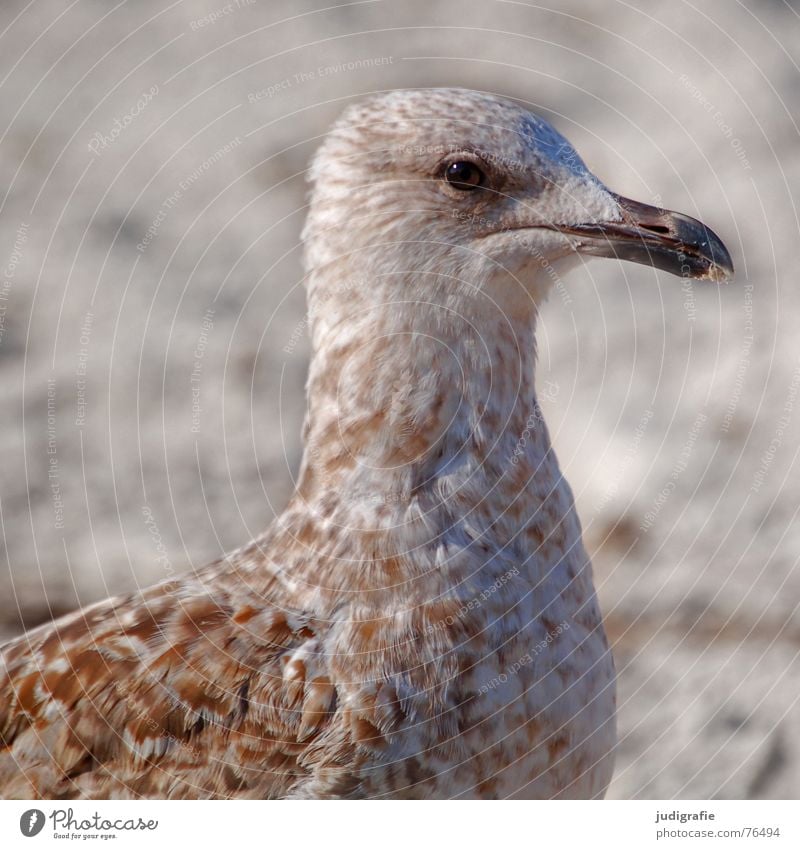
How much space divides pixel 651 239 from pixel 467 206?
1.15ft

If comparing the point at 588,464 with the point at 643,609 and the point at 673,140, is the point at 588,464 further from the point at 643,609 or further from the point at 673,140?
the point at 673,140

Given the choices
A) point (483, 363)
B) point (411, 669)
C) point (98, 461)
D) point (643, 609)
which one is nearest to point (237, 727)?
point (411, 669)

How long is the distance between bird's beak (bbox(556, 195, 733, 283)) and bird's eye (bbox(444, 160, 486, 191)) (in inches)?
7.1

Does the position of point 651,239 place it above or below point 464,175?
below

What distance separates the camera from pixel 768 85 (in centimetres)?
269

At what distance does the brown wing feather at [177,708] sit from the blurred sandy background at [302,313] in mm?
980

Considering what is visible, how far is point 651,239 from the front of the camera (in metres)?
1.86

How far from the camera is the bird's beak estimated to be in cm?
187
